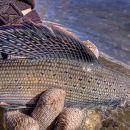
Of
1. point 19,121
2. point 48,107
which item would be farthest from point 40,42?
point 19,121

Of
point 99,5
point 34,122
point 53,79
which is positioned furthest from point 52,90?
point 99,5

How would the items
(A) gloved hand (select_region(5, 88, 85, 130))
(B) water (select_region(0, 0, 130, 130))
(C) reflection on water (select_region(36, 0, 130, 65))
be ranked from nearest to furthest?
(A) gloved hand (select_region(5, 88, 85, 130))
(B) water (select_region(0, 0, 130, 130))
(C) reflection on water (select_region(36, 0, 130, 65))

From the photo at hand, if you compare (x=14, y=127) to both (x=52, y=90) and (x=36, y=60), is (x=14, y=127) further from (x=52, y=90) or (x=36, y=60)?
(x=36, y=60)

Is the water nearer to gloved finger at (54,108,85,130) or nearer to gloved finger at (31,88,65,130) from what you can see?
gloved finger at (54,108,85,130)

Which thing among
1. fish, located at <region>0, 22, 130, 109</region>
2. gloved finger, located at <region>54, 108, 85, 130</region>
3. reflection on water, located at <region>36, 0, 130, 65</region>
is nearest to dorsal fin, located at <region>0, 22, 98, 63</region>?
fish, located at <region>0, 22, 130, 109</region>

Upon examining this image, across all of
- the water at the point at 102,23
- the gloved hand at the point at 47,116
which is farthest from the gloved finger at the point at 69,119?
the water at the point at 102,23
